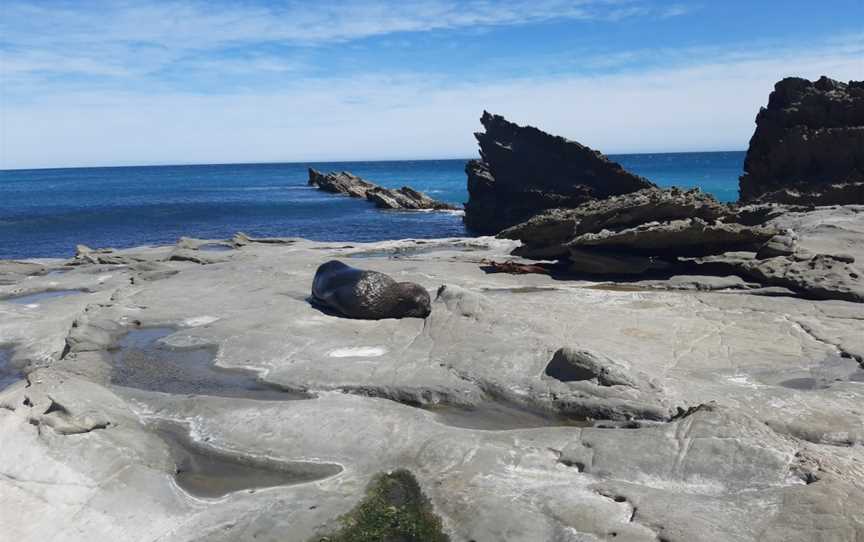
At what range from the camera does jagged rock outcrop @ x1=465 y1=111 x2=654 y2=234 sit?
124 ft

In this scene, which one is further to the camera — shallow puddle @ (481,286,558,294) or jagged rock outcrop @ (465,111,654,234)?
jagged rock outcrop @ (465,111,654,234)

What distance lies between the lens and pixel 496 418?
9.35 m

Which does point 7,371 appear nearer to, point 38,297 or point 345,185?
point 38,297

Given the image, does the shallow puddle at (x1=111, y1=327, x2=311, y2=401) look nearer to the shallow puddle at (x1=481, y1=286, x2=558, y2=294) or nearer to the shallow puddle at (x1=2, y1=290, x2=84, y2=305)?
the shallow puddle at (x1=2, y1=290, x2=84, y2=305)

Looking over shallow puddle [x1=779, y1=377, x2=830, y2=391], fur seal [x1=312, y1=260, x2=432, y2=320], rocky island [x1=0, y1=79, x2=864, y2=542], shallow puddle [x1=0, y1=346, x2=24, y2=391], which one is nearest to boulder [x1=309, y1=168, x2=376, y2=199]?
rocky island [x1=0, y1=79, x2=864, y2=542]

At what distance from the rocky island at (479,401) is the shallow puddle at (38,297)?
14 centimetres

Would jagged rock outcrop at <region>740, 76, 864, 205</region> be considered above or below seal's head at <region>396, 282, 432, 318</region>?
above

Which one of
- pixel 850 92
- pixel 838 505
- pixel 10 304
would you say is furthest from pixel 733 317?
pixel 850 92

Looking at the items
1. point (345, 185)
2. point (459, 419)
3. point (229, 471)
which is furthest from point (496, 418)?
point (345, 185)

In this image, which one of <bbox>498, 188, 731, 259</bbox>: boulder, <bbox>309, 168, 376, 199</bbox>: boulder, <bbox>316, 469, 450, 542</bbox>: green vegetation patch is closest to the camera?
<bbox>316, 469, 450, 542</bbox>: green vegetation patch

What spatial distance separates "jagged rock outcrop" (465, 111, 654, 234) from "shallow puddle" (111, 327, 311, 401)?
93.9 feet

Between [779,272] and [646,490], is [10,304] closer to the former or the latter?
[646,490]

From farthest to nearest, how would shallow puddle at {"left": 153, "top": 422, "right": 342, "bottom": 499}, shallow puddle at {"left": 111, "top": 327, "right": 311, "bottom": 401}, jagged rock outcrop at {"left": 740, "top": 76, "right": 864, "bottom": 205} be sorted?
1. jagged rock outcrop at {"left": 740, "top": 76, "right": 864, "bottom": 205}
2. shallow puddle at {"left": 111, "top": 327, "right": 311, "bottom": 401}
3. shallow puddle at {"left": 153, "top": 422, "right": 342, "bottom": 499}

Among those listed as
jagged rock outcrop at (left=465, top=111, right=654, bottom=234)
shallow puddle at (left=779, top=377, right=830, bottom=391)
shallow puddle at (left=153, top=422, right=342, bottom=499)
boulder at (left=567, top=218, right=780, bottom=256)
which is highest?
jagged rock outcrop at (left=465, top=111, right=654, bottom=234)
